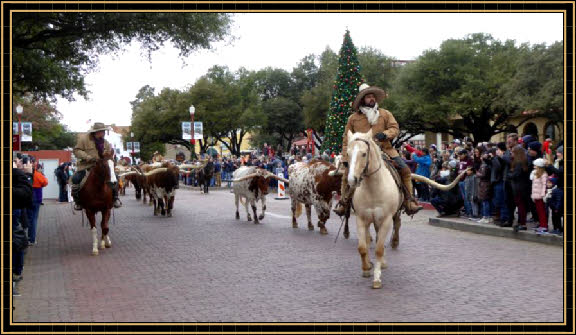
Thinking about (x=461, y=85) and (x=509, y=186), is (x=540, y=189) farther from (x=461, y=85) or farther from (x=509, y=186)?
(x=461, y=85)

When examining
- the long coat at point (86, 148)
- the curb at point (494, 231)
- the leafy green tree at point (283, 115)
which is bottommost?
the curb at point (494, 231)

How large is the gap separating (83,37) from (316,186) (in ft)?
26.6

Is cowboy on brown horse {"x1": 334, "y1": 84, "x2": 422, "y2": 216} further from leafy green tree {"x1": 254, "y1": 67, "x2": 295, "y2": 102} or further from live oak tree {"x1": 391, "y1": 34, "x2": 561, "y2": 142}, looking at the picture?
leafy green tree {"x1": 254, "y1": 67, "x2": 295, "y2": 102}

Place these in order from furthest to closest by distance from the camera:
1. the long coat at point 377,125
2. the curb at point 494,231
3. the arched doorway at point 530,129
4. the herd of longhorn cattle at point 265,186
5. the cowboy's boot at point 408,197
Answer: the arched doorway at point 530,129, the herd of longhorn cattle at point 265,186, the curb at point 494,231, the cowboy's boot at point 408,197, the long coat at point 377,125

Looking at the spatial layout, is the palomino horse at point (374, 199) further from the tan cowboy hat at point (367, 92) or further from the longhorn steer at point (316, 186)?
the longhorn steer at point (316, 186)

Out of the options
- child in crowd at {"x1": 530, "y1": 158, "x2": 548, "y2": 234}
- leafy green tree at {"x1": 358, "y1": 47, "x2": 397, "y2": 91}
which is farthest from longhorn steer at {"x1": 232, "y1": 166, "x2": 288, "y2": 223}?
leafy green tree at {"x1": 358, "y1": 47, "x2": 397, "y2": 91}

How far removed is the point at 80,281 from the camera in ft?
28.2

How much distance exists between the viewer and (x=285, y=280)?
27.0 feet

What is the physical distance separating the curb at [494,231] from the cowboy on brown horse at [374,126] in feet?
11.3

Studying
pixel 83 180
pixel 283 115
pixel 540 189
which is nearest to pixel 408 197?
pixel 540 189

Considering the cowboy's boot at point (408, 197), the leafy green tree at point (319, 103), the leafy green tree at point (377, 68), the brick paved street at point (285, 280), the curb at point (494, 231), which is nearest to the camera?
the brick paved street at point (285, 280)

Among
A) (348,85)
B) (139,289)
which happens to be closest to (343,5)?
(139,289)

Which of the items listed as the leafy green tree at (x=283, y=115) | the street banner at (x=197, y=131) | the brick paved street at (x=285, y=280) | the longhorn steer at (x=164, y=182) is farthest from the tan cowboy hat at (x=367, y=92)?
the leafy green tree at (x=283, y=115)

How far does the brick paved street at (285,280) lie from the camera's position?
646 cm
